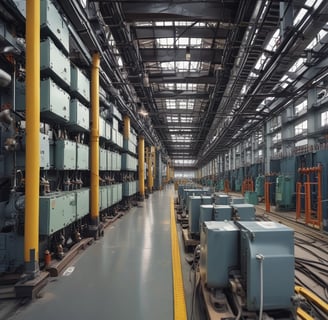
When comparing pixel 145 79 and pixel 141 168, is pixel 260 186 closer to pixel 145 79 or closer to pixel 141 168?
pixel 141 168

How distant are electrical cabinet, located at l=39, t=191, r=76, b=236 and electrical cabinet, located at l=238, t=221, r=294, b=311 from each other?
2793 mm

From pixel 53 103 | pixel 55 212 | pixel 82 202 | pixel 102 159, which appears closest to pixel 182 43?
pixel 102 159

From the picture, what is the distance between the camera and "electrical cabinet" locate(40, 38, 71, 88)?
145 inches

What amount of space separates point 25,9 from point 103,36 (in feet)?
8.52

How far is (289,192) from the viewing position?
10.3 meters

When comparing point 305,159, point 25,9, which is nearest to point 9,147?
point 25,9

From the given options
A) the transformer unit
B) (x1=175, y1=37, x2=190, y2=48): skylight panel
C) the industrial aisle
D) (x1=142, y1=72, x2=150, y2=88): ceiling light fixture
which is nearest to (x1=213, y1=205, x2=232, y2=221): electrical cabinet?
the transformer unit

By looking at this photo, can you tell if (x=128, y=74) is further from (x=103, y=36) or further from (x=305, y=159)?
(x=305, y=159)

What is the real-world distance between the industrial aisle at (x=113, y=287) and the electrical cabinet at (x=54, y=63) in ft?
10.4

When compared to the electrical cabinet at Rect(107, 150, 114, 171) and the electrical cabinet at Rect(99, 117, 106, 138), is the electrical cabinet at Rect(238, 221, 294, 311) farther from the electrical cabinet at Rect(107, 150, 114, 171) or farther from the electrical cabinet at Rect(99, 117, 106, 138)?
the electrical cabinet at Rect(107, 150, 114, 171)

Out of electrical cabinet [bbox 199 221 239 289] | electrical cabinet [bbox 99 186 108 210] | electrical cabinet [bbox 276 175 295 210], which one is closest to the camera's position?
electrical cabinet [bbox 199 221 239 289]

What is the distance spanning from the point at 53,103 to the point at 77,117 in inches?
42.6

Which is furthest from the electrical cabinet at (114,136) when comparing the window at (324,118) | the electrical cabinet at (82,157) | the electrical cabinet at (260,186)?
the window at (324,118)

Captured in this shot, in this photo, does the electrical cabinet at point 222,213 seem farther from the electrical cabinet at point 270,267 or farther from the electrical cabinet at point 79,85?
the electrical cabinet at point 79,85
